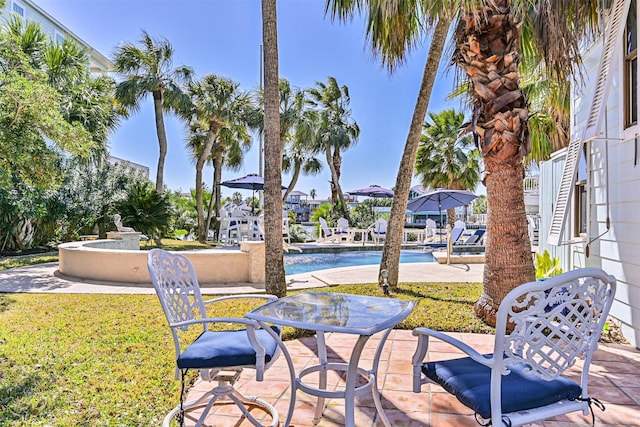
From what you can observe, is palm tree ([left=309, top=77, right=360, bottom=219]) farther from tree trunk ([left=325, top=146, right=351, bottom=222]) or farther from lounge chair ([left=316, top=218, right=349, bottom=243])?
lounge chair ([left=316, top=218, right=349, bottom=243])

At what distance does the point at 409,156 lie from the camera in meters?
6.89

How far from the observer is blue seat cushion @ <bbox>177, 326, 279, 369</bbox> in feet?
7.89

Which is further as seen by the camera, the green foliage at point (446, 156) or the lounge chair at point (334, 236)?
the green foliage at point (446, 156)

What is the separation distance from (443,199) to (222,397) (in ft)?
49.7

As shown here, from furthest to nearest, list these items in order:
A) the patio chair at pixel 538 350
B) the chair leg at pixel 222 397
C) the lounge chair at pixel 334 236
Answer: the lounge chair at pixel 334 236
the chair leg at pixel 222 397
the patio chair at pixel 538 350

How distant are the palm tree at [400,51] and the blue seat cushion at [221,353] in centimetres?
472

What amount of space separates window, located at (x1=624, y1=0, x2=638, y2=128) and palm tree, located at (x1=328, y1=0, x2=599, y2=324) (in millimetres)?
502

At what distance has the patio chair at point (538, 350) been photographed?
188 centimetres

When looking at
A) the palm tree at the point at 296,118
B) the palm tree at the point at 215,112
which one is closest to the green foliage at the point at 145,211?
the palm tree at the point at 215,112

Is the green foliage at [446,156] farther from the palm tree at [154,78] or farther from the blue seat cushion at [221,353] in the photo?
the blue seat cushion at [221,353]

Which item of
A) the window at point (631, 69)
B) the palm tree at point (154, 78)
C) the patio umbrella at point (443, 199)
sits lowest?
the patio umbrella at point (443, 199)

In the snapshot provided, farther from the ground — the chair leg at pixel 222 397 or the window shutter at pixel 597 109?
the window shutter at pixel 597 109

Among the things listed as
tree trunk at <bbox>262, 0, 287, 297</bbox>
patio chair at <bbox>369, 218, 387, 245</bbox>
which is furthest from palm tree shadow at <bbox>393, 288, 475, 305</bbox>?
patio chair at <bbox>369, 218, 387, 245</bbox>

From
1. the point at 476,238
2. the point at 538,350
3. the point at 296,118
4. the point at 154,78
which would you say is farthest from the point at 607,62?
the point at 154,78
